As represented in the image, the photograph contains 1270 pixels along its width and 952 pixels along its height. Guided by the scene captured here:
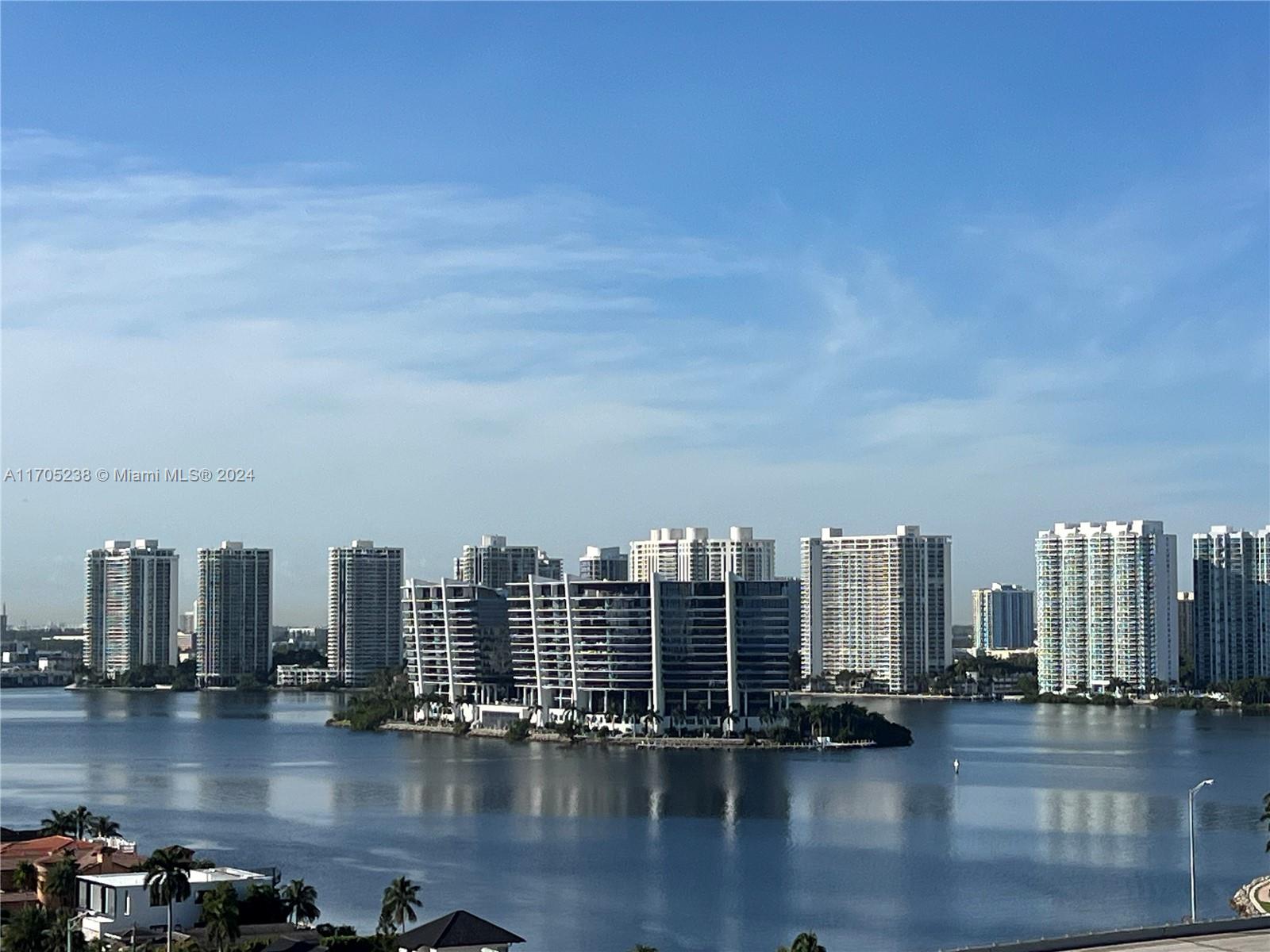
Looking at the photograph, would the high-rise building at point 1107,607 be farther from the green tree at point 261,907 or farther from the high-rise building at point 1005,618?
the green tree at point 261,907

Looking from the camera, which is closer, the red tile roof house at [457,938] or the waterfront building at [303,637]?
the red tile roof house at [457,938]

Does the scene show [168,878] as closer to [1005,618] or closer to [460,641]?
[460,641]

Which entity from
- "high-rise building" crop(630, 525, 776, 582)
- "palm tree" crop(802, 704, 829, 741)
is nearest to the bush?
"palm tree" crop(802, 704, 829, 741)

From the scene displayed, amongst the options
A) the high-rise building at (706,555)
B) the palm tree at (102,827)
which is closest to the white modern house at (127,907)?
the palm tree at (102,827)

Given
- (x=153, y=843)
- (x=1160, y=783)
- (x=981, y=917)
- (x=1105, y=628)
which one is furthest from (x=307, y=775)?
(x=1105, y=628)

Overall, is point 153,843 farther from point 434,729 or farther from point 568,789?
point 434,729

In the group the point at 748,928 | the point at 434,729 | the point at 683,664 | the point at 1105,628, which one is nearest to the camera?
the point at 748,928
